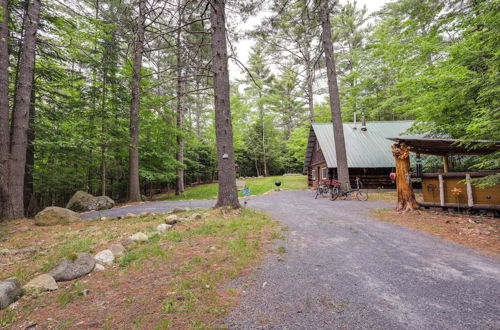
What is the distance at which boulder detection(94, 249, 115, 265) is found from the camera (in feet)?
10.3

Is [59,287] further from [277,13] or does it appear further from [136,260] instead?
[277,13]

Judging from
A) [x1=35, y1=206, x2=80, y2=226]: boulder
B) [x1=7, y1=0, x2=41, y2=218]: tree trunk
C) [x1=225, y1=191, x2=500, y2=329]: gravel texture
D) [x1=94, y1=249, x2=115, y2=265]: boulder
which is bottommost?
[x1=225, y1=191, x2=500, y2=329]: gravel texture

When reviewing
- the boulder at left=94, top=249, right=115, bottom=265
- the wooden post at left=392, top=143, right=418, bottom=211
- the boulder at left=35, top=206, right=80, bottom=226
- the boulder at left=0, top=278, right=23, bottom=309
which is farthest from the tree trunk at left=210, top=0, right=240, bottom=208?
the wooden post at left=392, top=143, right=418, bottom=211

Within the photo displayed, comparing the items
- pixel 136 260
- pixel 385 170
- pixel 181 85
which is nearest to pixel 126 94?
pixel 181 85

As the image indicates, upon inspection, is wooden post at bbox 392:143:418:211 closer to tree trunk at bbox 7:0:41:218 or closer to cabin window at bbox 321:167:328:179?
cabin window at bbox 321:167:328:179

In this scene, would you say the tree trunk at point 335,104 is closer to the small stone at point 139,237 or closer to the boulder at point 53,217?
the small stone at point 139,237

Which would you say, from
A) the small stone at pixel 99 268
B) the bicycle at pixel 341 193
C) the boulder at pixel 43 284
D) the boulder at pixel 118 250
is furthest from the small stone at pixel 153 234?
the bicycle at pixel 341 193

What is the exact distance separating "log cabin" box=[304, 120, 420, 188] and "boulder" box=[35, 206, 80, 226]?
13.9 metres

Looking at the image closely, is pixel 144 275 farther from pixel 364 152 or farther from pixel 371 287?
pixel 364 152

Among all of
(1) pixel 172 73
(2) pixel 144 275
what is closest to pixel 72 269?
(2) pixel 144 275

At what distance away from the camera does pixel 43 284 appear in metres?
2.50

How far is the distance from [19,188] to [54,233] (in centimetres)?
323

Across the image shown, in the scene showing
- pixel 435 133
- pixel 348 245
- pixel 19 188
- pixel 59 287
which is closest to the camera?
pixel 59 287

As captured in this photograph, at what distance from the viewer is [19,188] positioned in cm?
666
